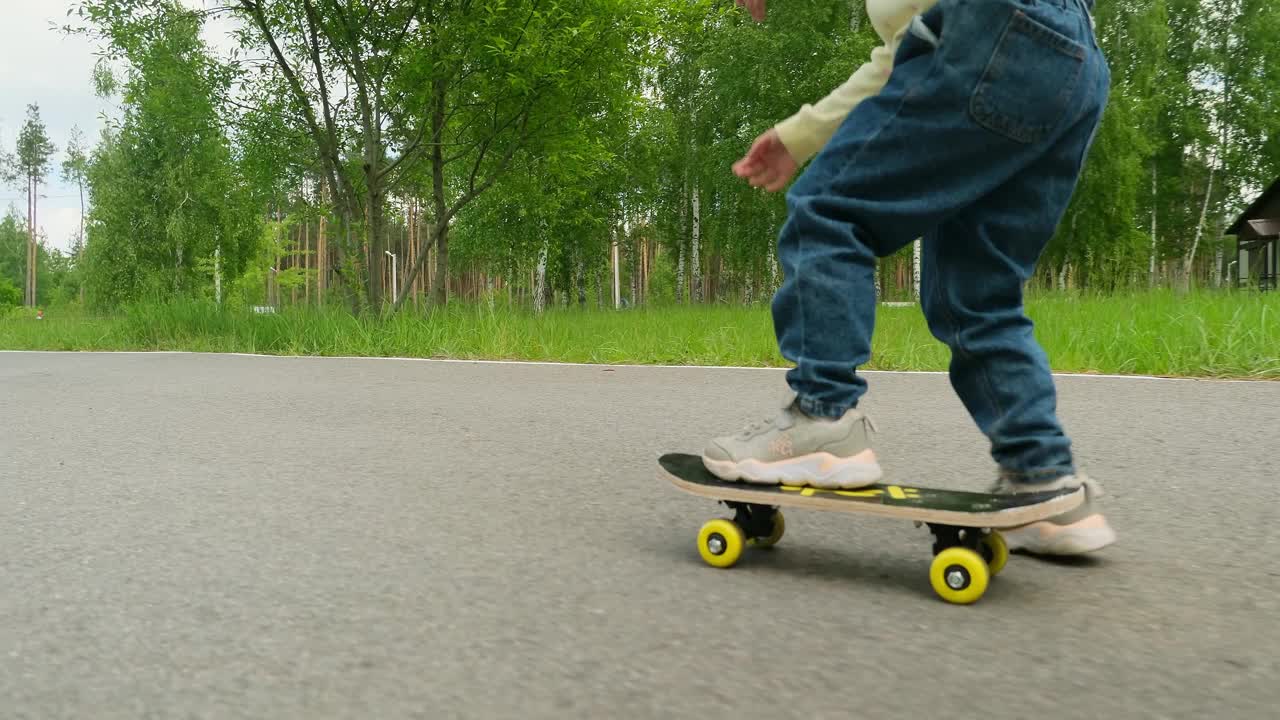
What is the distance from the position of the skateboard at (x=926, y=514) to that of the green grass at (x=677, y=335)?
4697mm

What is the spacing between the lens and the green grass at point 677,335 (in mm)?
6246

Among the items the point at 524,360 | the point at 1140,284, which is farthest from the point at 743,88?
the point at 524,360

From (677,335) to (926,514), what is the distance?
289 inches

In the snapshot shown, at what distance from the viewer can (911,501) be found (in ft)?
6.10

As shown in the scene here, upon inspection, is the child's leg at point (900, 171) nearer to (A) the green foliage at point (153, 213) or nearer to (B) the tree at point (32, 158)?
(A) the green foliage at point (153, 213)

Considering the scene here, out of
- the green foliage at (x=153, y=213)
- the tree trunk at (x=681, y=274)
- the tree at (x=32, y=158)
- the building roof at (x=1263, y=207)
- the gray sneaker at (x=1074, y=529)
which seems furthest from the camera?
the tree at (x=32, y=158)

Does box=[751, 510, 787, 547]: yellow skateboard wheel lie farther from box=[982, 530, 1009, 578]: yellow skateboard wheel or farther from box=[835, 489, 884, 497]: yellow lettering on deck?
box=[982, 530, 1009, 578]: yellow skateboard wheel

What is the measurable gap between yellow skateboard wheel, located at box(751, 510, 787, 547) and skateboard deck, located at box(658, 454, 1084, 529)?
13 cm

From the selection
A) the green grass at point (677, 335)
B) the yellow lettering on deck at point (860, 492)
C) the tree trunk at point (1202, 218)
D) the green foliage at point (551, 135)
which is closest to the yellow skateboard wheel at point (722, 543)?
the yellow lettering on deck at point (860, 492)

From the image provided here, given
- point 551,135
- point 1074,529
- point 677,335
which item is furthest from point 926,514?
point 551,135

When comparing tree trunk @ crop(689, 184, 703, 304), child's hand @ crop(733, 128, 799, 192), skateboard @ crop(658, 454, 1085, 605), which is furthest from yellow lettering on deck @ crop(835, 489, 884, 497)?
tree trunk @ crop(689, 184, 703, 304)

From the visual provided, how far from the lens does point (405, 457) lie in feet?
11.5

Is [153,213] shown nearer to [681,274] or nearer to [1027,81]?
[681,274]

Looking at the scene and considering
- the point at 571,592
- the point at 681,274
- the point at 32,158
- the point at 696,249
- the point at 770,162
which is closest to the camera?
the point at 571,592
